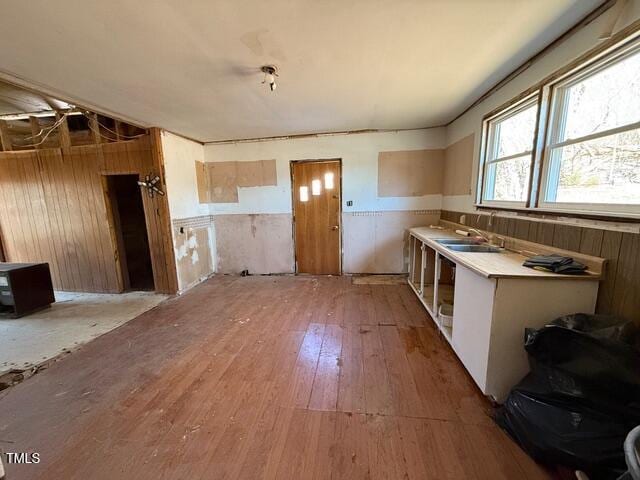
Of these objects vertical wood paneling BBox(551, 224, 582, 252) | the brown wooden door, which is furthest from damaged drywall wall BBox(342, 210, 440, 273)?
vertical wood paneling BBox(551, 224, 582, 252)

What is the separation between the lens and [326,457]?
4.51 ft

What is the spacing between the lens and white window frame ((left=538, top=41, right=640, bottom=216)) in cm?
144

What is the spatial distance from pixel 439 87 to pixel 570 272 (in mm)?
2060

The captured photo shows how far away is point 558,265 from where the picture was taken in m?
1.57

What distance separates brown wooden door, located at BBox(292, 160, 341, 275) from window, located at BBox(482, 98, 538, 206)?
2.21 m

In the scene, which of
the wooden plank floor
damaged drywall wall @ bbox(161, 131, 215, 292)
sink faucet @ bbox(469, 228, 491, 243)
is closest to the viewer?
the wooden plank floor

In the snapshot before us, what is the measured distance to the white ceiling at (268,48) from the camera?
1.45 metres

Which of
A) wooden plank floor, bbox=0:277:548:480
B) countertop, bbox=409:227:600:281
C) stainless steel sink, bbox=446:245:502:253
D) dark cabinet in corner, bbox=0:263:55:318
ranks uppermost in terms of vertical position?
countertop, bbox=409:227:600:281

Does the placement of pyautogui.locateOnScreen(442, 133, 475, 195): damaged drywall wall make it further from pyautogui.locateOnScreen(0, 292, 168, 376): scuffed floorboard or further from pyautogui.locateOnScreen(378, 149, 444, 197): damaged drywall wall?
pyautogui.locateOnScreen(0, 292, 168, 376): scuffed floorboard

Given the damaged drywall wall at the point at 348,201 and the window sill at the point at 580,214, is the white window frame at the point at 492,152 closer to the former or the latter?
the window sill at the point at 580,214

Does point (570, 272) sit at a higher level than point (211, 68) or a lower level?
lower

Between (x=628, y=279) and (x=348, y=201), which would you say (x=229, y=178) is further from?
(x=628, y=279)

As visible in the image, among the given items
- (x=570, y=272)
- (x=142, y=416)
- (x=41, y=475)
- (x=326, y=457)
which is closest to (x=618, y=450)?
(x=570, y=272)

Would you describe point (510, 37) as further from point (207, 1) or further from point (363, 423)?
point (363, 423)
